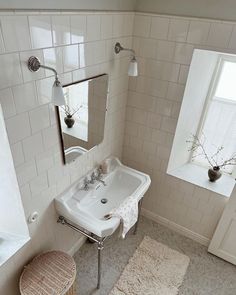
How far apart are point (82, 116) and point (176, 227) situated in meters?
1.75

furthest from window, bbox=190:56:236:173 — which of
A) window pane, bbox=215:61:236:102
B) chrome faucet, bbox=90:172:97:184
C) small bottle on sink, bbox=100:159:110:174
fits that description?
chrome faucet, bbox=90:172:97:184

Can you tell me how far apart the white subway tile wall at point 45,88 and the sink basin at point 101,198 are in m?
0.11

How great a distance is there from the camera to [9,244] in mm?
1697

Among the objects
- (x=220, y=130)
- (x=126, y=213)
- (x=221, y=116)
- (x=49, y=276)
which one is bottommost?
(x=49, y=276)

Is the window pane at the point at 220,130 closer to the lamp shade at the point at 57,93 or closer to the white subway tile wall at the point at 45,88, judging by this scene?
the white subway tile wall at the point at 45,88

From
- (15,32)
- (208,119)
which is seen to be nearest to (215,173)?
(208,119)

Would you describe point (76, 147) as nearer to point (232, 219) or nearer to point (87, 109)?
point (87, 109)

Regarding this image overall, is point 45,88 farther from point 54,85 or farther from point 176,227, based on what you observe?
point 176,227

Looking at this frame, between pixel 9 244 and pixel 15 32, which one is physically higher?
pixel 15 32

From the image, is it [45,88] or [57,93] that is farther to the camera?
[45,88]

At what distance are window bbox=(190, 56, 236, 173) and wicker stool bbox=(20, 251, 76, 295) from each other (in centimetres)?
176

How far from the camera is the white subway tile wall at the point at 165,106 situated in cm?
184

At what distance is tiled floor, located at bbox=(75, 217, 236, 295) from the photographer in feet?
7.22

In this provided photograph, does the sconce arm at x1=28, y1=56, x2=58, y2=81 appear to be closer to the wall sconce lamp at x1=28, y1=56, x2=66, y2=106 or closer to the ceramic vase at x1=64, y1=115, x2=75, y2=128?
the wall sconce lamp at x1=28, y1=56, x2=66, y2=106
